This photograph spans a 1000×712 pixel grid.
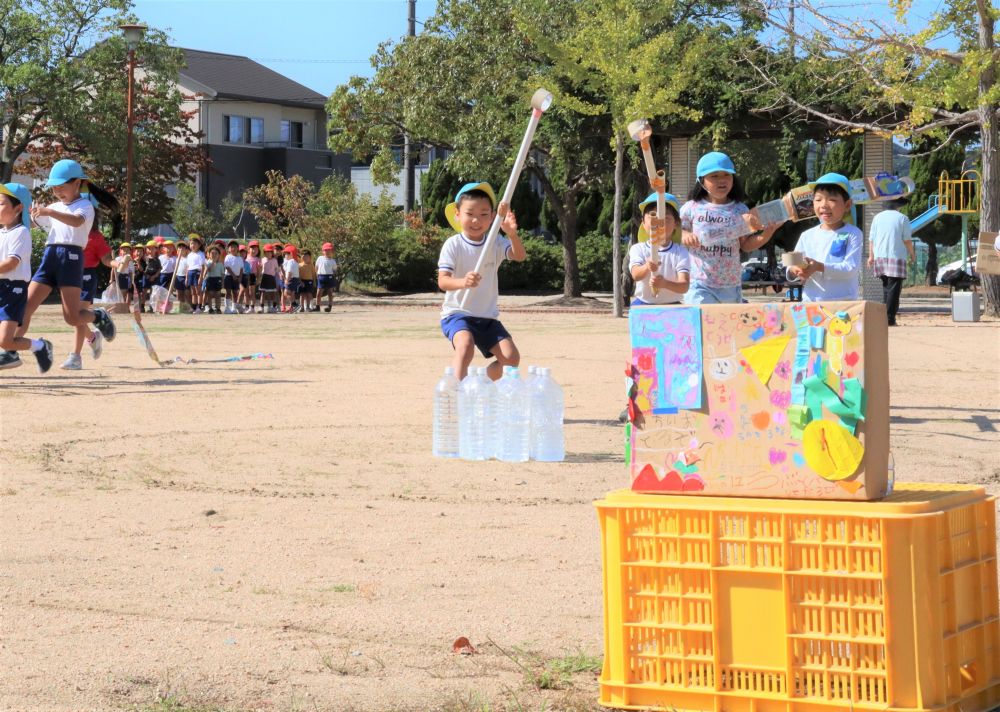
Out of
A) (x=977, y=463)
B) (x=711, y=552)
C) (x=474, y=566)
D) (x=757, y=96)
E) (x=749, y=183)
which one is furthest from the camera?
(x=749, y=183)

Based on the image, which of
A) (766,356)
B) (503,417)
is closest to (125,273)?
(503,417)

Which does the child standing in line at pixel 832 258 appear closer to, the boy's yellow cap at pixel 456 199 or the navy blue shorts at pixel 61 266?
the boy's yellow cap at pixel 456 199

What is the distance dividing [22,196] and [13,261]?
2.54ft

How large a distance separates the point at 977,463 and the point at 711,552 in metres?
5.17

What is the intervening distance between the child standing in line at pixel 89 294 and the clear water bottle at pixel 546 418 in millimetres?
6970

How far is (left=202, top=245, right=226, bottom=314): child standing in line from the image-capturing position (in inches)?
1342

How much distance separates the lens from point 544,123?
3512 centimetres

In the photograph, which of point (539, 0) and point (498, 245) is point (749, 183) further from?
point (498, 245)

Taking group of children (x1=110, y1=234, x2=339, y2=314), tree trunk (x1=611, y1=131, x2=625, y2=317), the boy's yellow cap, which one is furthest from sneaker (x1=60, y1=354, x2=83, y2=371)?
group of children (x1=110, y1=234, x2=339, y2=314)

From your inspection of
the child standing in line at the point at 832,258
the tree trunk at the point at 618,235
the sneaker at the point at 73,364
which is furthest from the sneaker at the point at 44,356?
the tree trunk at the point at 618,235

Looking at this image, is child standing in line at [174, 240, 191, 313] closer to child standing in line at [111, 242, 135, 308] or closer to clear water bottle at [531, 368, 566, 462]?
child standing in line at [111, 242, 135, 308]

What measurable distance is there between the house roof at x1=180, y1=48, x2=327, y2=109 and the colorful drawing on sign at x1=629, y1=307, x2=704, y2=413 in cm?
6509

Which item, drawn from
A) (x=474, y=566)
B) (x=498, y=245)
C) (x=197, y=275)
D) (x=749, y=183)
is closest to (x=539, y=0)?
(x=197, y=275)

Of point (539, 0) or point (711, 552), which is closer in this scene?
point (711, 552)
